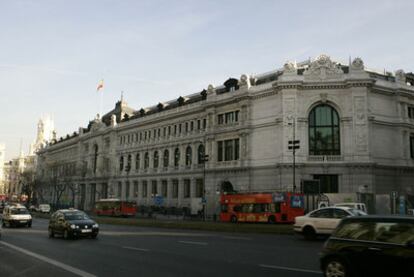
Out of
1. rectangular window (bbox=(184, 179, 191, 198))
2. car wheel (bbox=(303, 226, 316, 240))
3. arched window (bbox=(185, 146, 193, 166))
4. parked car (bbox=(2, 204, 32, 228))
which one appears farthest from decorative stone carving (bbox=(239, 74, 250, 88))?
car wheel (bbox=(303, 226, 316, 240))

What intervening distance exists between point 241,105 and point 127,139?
106 feet

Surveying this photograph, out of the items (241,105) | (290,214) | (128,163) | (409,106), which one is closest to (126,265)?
(290,214)

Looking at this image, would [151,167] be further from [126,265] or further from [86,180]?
[126,265]

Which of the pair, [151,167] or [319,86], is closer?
[319,86]

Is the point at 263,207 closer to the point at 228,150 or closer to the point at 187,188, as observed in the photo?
the point at 228,150

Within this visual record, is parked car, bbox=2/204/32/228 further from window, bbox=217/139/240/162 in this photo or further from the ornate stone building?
window, bbox=217/139/240/162

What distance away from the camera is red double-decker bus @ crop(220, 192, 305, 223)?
38.7 m

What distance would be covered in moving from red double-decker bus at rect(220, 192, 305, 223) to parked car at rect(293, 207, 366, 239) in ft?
56.2

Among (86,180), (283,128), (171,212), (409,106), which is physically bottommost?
(171,212)

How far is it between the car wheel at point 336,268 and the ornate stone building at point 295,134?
32216mm

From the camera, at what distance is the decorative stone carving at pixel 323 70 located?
48.4 meters

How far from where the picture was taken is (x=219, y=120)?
58500 millimetres

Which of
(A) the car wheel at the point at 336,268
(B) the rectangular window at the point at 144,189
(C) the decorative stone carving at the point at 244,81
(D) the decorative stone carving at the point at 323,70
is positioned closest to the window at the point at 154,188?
(B) the rectangular window at the point at 144,189

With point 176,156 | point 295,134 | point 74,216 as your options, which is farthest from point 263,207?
point 176,156
